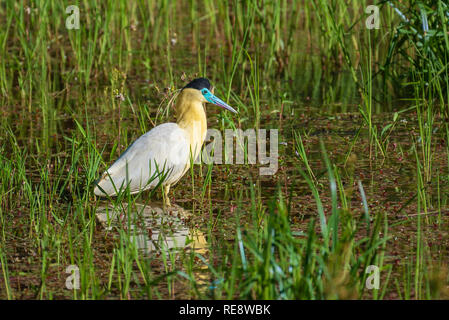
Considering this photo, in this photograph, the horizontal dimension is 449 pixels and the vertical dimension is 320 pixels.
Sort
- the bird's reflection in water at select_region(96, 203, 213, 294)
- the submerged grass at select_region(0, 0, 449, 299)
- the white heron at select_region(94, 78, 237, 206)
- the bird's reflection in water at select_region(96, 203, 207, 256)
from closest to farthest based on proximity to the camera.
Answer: the submerged grass at select_region(0, 0, 449, 299) → the bird's reflection in water at select_region(96, 203, 213, 294) → the bird's reflection in water at select_region(96, 203, 207, 256) → the white heron at select_region(94, 78, 237, 206)

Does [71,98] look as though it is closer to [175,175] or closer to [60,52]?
[60,52]

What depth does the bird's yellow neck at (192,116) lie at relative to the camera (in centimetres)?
567

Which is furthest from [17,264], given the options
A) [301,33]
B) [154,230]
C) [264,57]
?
[301,33]

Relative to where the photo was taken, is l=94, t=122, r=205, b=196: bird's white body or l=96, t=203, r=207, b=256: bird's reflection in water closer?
l=96, t=203, r=207, b=256: bird's reflection in water

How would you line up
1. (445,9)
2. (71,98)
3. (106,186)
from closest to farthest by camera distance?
1. (106,186)
2. (445,9)
3. (71,98)

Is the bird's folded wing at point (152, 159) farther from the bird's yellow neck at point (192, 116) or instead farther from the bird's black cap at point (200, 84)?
the bird's black cap at point (200, 84)

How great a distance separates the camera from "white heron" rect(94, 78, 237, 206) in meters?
5.26

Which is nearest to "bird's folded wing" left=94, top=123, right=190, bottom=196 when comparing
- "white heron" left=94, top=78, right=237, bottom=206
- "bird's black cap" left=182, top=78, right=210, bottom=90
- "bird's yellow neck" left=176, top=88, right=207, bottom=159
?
"white heron" left=94, top=78, right=237, bottom=206

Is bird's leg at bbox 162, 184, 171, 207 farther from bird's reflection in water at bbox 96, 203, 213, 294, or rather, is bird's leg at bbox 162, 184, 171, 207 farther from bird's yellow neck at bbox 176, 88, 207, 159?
bird's yellow neck at bbox 176, 88, 207, 159

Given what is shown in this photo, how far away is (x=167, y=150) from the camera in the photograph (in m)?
5.37

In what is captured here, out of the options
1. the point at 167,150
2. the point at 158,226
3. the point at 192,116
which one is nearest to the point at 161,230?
the point at 158,226

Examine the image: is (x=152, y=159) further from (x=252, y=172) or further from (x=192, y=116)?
(x=252, y=172)

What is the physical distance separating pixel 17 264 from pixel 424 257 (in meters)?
2.11

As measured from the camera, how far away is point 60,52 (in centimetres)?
912
